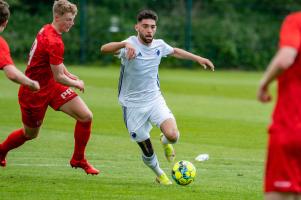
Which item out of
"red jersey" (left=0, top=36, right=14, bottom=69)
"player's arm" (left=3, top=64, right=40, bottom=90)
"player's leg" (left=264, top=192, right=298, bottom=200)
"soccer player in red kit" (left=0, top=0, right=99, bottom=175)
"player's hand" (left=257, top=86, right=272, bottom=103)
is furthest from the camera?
"soccer player in red kit" (left=0, top=0, right=99, bottom=175)

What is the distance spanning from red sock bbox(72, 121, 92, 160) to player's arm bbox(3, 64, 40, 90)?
2.17 m

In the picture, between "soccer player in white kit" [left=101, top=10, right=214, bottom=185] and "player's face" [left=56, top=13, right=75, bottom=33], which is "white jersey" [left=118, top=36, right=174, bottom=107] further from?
"player's face" [left=56, top=13, right=75, bottom=33]

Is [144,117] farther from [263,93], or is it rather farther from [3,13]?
[263,93]

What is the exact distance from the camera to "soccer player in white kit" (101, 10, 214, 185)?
9922mm

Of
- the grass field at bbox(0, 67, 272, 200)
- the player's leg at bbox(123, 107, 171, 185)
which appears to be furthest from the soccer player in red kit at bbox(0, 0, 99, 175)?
the player's leg at bbox(123, 107, 171, 185)

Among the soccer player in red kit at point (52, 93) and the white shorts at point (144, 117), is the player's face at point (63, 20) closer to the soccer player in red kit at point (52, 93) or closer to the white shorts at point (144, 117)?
the soccer player in red kit at point (52, 93)

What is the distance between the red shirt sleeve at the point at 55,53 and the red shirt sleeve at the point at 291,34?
4242mm

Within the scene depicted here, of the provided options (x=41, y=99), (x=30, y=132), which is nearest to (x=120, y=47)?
(x=41, y=99)

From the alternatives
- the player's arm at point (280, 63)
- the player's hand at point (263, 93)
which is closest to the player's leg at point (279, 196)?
the player's hand at point (263, 93)

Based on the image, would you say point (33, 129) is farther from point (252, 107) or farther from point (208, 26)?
point (208, 26)

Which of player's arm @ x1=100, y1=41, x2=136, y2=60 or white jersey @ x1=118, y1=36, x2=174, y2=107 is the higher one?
player's arm @ x1=100, y1=41, x2=136, y2=60

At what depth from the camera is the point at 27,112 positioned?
10211 millimetres

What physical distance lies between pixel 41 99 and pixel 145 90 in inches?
49.8

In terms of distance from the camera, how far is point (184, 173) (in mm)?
9625
